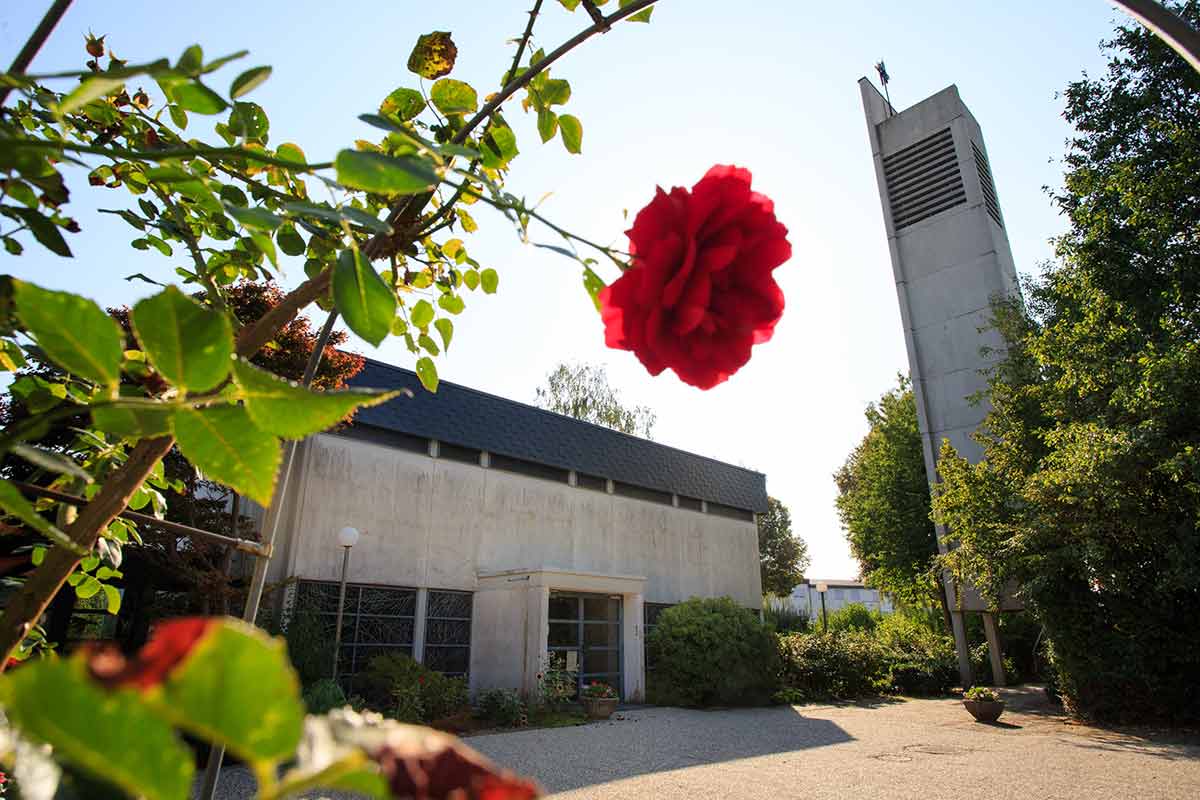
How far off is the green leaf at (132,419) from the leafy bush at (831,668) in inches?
653

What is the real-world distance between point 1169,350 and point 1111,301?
1789mm

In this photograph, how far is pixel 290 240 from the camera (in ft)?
3.53

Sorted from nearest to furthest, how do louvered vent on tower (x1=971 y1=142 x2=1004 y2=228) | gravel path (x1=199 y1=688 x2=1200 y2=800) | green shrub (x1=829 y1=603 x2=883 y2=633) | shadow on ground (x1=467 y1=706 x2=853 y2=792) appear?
gravel path (x1=199 y1=688 x2=1200 y2=800) → shadow on ground (x1=467 y1=706 x2=853 y2=792) → louvered vent on tower (x1=971 y1=142 x2=1004 y2=228) → green shrub (x1=829 y1=603 x2=883 y2=633)

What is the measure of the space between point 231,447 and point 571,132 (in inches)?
31.1

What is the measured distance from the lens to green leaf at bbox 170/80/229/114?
60 cm

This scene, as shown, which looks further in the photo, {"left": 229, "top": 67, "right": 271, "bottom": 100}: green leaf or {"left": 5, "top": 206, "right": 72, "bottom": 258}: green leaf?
{"left": 5, "top": 206, "right": 72, "bottom": 258}: green leaf

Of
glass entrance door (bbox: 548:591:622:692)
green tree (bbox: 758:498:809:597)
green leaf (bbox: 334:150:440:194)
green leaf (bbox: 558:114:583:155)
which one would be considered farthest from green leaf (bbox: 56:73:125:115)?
green tree (bbox: 758:498:809:597)

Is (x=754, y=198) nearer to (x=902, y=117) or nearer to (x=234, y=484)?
(x=234, y=484)

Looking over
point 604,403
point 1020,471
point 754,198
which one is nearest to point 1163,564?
point 1020,471

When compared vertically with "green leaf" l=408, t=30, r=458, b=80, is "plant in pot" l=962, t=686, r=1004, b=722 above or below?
below

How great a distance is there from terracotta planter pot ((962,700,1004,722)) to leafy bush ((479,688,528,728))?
290 inches

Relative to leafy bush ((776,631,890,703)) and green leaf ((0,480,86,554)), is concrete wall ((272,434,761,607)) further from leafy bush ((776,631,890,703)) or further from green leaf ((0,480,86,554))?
green leaf ((0,480,86,554))

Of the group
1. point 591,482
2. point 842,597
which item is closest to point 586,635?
point 591,482

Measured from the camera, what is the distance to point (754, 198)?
608mm
